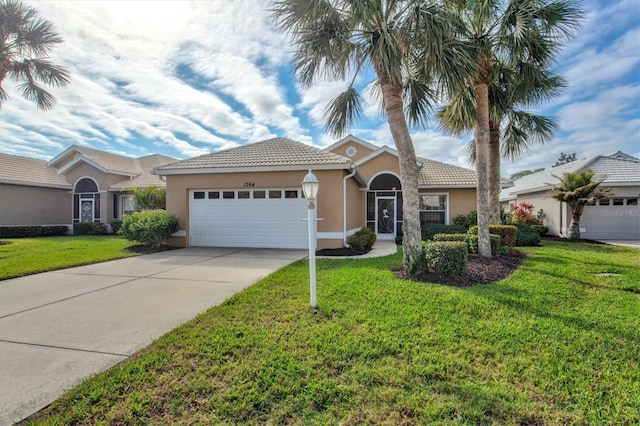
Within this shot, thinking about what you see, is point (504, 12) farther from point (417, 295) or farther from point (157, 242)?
point (157, 242)

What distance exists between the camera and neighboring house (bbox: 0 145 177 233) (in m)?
19.2

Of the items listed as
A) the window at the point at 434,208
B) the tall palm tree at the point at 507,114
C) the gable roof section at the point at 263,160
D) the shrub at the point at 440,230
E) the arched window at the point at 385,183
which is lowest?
the shrub at the point at 440,230

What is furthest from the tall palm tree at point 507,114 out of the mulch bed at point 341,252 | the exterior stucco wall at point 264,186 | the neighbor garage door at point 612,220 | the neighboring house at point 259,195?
the neighbor garage door at point 612,220

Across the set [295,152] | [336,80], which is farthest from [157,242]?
[336,80]

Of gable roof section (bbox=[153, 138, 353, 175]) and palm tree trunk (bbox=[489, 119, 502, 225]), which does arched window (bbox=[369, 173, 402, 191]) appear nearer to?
palm tree trunk (bbox=[489, 119, 502, 225])

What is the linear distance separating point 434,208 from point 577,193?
650 cm

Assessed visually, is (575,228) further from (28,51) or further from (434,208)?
(28,51)

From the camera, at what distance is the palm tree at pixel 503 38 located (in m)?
8.41

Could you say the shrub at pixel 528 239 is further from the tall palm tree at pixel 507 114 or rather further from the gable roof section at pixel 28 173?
the gable roof section at pixel 28 173

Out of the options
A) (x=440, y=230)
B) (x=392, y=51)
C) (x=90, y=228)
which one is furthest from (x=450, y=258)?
(x=90, y=228)

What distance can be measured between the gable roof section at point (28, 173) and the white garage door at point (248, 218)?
1382 centimetres

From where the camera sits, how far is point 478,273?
7184 mm

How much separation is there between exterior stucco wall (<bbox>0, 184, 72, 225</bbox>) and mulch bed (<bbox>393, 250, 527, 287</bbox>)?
75.5 feet

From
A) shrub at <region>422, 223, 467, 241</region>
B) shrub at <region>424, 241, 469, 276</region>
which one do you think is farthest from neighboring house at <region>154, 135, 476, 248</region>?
shrub at <region>424, 241, 469, 276</region>
